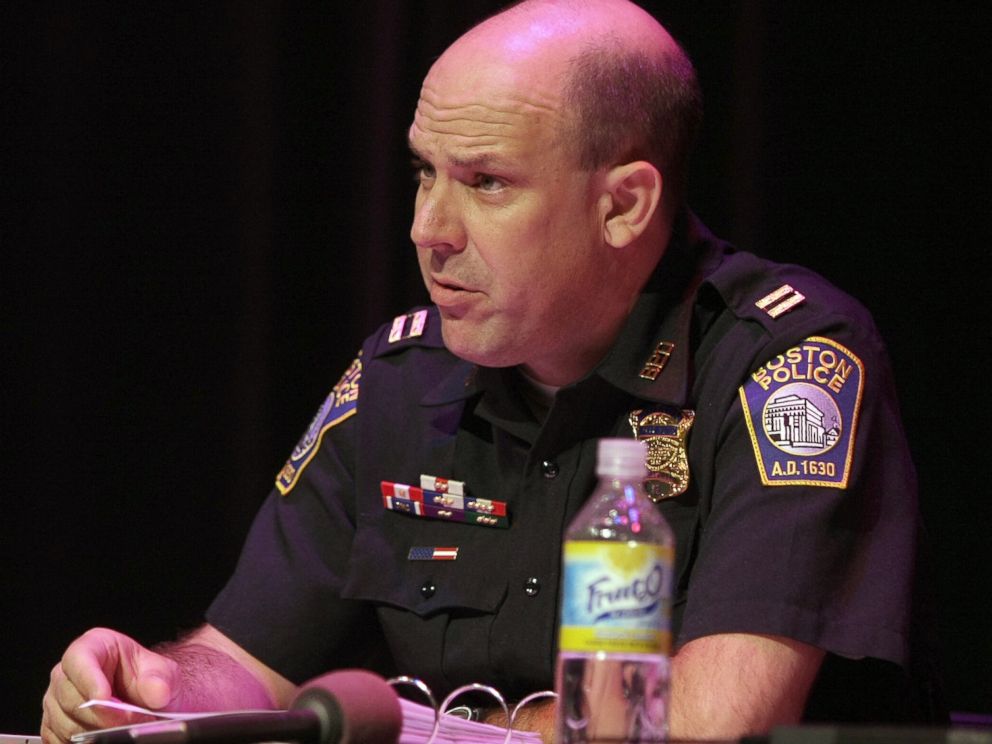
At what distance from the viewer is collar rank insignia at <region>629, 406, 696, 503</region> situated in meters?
1.92

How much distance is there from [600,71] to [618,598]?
1.06m

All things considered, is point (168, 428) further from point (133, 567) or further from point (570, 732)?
point (570, 732)

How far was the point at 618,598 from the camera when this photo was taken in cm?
114

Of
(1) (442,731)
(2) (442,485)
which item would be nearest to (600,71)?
(2) (442,485)

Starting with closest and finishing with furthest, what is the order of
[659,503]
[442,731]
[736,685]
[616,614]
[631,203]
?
1. [616,614]
2. [442,731]
3. [736,685]
4. [659,503]
5. [631,203]

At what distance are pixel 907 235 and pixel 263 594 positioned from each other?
1.26 metres

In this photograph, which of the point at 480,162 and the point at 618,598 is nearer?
the point at 618,598

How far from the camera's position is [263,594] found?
2.21 meters

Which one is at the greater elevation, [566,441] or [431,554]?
[566,441]

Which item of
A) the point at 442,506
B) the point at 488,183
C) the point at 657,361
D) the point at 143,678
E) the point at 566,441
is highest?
the point at 488,183

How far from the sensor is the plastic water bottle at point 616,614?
1139mm

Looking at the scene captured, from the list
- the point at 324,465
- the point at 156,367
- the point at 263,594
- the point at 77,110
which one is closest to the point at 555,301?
the point at 324,465

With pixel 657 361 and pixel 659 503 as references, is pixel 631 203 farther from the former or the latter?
pixel 659 503

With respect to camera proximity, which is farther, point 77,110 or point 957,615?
point 77,110
